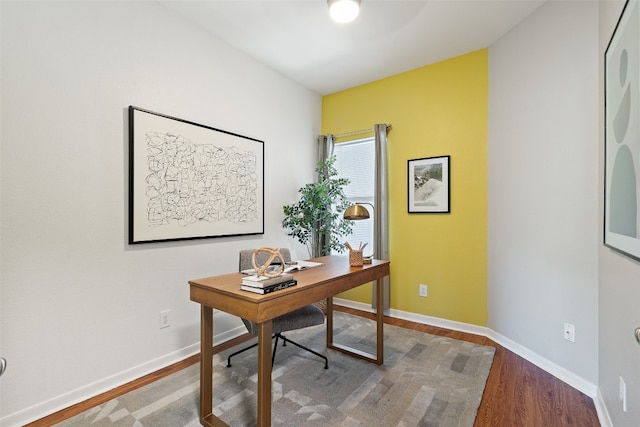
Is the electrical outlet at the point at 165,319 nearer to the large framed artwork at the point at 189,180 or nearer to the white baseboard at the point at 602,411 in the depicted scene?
the large framed artwork at the point at 189,180

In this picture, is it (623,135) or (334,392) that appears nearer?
(623,135)

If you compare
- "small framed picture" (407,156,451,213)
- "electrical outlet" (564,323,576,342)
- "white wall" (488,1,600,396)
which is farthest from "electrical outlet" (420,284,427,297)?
"electrical outlet" (564,323,576,342)

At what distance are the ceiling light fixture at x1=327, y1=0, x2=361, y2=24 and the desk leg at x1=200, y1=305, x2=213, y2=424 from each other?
2.26 meters

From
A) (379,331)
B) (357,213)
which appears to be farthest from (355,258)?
(379,331)

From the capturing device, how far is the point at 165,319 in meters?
2.43

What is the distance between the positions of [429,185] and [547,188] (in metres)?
1.13

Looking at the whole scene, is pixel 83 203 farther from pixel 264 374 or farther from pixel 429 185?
pixel 429 185

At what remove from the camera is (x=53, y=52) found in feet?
6.07

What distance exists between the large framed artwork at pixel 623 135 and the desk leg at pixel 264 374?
1.65 metres

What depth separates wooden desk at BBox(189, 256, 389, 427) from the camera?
4.87ft

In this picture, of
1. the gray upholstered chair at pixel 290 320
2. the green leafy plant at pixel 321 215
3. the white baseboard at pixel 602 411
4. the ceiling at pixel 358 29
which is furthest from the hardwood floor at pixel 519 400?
the ceiling at pixel 358 29

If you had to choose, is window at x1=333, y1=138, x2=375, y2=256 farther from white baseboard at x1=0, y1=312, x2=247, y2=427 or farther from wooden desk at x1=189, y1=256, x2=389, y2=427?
white baseboard at x1=0, y1=312, x2=247, y2=427

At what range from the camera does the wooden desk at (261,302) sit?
1.49 meters

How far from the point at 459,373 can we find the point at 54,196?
3047mm
